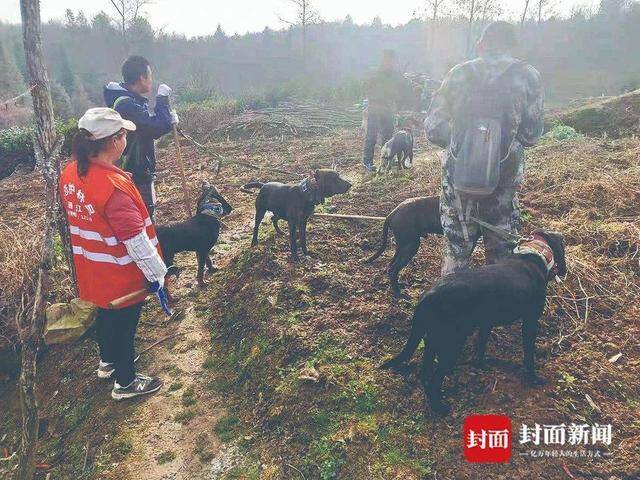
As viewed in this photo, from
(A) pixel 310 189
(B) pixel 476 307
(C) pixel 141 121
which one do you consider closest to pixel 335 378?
(B) pixel 476 307

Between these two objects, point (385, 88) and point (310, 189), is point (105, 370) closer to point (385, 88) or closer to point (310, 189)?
point (310, 189)

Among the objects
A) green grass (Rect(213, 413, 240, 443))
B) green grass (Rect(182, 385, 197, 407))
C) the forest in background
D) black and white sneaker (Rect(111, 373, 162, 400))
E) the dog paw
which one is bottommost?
green grass (Rect(182, 385, 197, 407))

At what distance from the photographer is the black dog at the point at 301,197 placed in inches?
199

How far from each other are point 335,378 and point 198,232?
8.58 ft

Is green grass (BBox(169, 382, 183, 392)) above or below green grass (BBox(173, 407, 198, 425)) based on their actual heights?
above

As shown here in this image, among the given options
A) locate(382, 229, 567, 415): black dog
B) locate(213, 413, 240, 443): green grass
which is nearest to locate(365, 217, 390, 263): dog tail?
locate(382, 229, 567, 415): black dog

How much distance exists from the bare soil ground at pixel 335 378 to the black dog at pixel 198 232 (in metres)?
0.53

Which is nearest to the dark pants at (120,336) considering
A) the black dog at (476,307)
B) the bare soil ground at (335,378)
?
the bare soil ground at (335,378)

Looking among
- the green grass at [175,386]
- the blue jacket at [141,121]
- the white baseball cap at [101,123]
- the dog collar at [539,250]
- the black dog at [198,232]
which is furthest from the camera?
the black dog at [198,232]

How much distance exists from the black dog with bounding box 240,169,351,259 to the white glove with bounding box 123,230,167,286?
2279 mm

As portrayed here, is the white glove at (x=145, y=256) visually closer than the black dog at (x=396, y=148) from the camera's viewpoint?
Yes

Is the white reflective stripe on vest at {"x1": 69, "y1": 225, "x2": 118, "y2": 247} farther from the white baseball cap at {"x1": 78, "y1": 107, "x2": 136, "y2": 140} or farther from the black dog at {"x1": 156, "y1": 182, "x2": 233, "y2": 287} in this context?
the black dog at {"x1": 156, "y1": 182, "x2": 233, "y2": 287}

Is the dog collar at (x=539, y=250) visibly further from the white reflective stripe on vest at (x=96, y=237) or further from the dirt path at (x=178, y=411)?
the white reflective stripe on vest at (x=96, y=237)

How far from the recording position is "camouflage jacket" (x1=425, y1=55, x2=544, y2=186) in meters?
2.85
